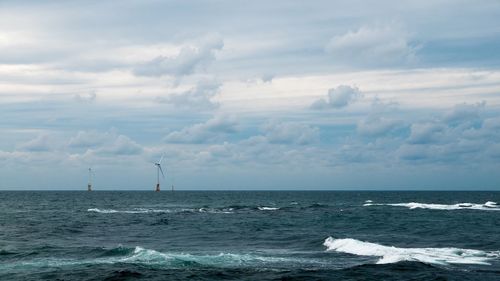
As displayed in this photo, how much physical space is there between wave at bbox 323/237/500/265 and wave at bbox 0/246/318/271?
18.2ft

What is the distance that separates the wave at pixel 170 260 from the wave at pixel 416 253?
219 inches

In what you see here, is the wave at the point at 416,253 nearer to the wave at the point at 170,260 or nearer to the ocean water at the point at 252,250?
the ocean water at the point at 252,250

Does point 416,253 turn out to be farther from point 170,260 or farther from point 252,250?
point 170,260

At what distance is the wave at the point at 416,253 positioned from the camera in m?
38.5

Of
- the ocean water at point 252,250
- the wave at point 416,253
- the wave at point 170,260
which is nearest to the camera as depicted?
the ocean water at point 252,250

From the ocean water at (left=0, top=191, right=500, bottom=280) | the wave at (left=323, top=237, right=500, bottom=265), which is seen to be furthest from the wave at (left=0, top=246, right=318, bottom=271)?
the wave at (left=323, top=237, right=500, bottom=265)

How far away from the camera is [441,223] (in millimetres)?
72750

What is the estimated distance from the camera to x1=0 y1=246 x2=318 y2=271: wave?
38.0 meters

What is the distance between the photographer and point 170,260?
39.6m

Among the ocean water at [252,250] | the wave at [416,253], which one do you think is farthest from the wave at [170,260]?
the wave at [416,253]

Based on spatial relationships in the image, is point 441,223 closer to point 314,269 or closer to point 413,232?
point 413,232

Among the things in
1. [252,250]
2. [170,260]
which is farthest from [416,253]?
[170,260]

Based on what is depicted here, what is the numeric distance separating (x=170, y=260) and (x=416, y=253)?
17.9m

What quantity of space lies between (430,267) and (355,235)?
80.3 feet
